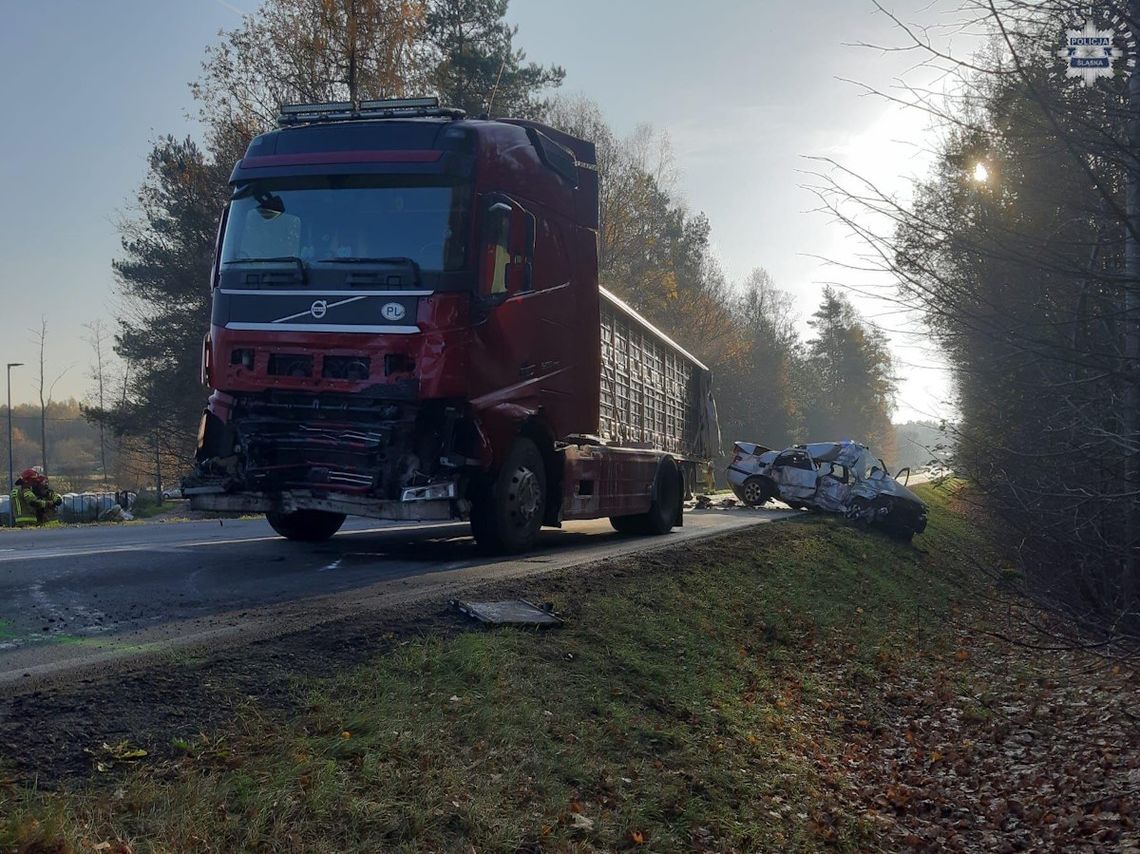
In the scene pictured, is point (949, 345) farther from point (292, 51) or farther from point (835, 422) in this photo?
point (835, 422)

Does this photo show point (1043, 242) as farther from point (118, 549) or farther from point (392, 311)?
point (118, 549)

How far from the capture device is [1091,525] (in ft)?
27.7

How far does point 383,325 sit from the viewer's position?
8750mm

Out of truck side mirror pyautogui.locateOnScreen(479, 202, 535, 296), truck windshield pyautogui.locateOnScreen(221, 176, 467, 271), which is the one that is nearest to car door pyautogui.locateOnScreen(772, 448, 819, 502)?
truck side mirror pyautogui.locateOnScreen(479, 202, 535, 296)

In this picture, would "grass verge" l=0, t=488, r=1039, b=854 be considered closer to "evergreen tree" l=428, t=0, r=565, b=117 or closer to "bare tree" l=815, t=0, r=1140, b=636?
"bare tree" l=815, t=0, r=1140, b=636

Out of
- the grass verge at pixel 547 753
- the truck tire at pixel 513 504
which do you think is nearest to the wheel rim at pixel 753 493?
the grass verge at pixel 547 753

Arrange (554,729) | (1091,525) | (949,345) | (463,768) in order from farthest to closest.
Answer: (1091,525) < (949,345) < (554,729) < (463,768)

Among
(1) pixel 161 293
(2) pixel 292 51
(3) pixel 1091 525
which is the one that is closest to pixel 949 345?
(3) pixel 1091 525

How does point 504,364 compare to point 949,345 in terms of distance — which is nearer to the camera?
point 949,345

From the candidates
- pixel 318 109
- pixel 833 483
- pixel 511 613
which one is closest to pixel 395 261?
pixel 318 109

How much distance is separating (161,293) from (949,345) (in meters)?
38.4

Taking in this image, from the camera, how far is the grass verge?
3.71m

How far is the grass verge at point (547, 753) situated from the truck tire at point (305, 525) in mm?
3523

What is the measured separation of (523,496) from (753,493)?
18013 millimetres
